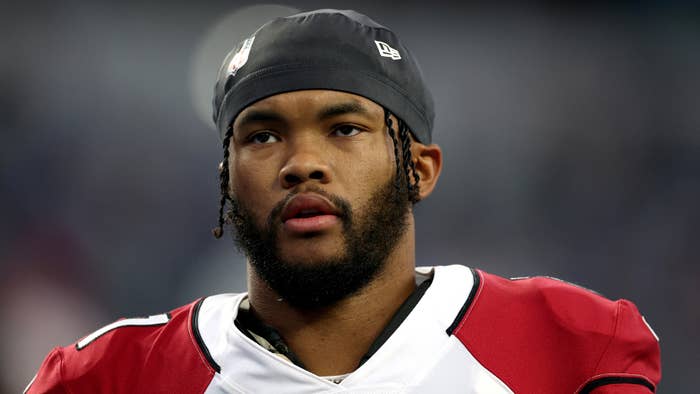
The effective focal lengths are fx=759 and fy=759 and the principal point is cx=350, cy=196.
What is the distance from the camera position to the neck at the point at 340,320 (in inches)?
60.5

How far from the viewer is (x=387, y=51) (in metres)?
1.69

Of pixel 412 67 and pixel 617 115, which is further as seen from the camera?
pixel 617 115

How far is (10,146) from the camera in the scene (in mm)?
3871

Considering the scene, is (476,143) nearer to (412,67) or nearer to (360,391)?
(412,67)

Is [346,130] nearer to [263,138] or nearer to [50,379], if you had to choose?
[263,138]

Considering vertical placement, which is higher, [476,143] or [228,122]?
[228,122]

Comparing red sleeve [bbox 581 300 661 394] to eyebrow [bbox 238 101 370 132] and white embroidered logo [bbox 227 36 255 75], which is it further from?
white embroidered logo [bbox 227 36 255 75]

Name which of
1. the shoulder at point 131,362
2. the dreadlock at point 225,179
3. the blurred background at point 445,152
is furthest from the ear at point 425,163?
the blurred background at point 445,152

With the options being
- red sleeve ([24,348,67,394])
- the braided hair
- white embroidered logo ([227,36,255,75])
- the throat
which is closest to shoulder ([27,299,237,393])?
red sleeve ([24,348,67,394])

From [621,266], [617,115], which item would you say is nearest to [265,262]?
[621,266]

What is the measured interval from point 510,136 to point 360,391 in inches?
114

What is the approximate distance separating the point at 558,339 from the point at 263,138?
0.72m

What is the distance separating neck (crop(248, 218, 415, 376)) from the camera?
1.54m

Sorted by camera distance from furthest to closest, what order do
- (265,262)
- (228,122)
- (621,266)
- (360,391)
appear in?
(621,266), (228,122), (265,262), (360,391)
